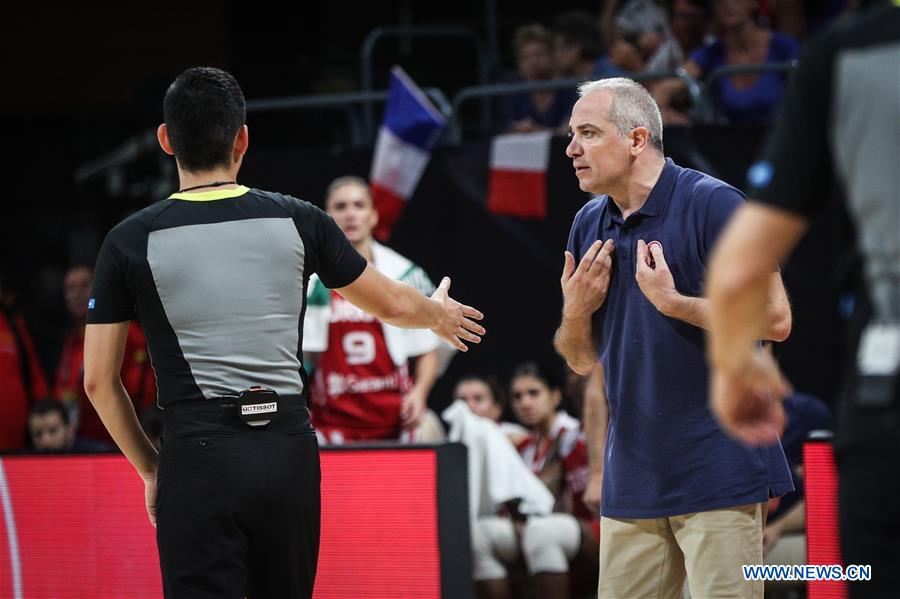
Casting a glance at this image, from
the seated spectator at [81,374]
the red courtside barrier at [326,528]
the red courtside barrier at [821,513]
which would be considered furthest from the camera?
the seated spectator at [81,374]

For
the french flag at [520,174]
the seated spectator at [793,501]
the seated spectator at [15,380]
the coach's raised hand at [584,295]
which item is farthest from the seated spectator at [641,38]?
the coach's raised hand at [584,295]

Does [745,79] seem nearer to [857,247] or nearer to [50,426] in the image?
[50,426]

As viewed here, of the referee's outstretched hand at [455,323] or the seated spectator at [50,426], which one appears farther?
the seated spectator at [50,426]

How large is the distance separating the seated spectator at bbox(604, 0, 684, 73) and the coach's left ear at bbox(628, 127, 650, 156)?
4.45 m

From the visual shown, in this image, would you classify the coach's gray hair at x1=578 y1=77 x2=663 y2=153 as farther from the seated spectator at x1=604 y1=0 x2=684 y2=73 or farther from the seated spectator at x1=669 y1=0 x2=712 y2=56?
the seated spectator at x1=669 y1=0 x2=712 y2=56

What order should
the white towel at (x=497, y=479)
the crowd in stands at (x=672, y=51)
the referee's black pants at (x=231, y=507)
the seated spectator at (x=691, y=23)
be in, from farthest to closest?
1. the seated spectator at (x=691, y=23)
2. the crowd in stands at (x=672, y=51)
3. the white towel at (x=497, y=479)
4. the referee's black pants at (x=231, y=507)

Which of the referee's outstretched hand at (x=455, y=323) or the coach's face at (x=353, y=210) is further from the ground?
the coach's face at (x=353, y=210)

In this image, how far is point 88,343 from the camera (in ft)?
11.3

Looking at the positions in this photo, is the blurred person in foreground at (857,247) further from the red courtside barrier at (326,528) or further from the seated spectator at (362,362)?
the seated spectator at (362,362)

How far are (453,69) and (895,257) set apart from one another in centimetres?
834

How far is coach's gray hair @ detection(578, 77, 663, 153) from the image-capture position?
12.7 ft

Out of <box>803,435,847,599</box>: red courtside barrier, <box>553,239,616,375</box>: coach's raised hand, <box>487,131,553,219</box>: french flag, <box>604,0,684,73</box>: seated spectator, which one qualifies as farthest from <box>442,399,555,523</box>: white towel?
<box>553,239,616,375</box>: coach's raised hand

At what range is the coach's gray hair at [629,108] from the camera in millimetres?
3859

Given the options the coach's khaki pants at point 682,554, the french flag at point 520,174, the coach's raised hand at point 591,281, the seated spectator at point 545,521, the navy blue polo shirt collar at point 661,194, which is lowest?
the seated spectator at point 545,521
